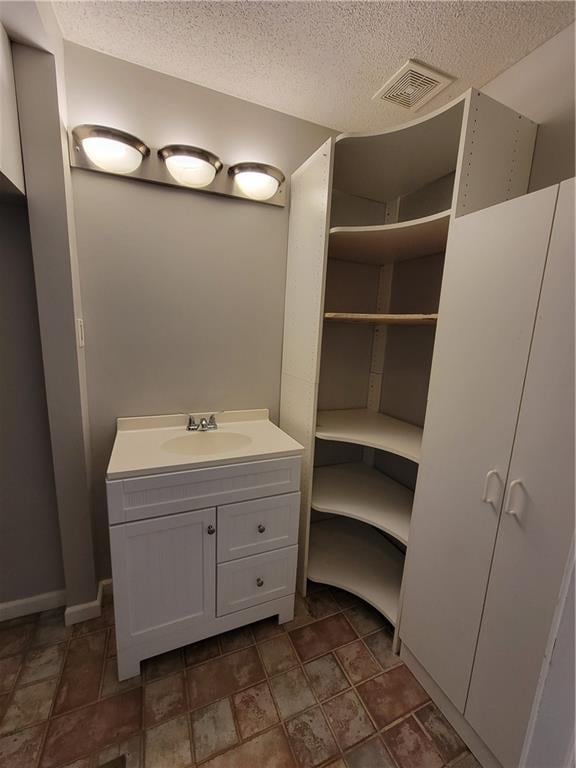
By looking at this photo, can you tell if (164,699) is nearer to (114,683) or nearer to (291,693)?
(114,683)

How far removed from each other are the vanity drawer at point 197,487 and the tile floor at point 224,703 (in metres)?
0.71

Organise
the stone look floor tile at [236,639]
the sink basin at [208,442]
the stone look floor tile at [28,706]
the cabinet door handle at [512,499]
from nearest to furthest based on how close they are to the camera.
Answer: the cabinet door handle at [512,499] → the stone look floor tile at [28,706] → the stone look floor tile at [236,639] → the sink basin at [208,442]

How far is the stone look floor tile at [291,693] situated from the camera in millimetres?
1240

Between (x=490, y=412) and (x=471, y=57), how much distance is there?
4.68 feet

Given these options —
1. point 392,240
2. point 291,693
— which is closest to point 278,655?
point 291,693

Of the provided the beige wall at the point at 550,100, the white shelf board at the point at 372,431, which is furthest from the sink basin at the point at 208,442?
the beige wall at the point at 550,100

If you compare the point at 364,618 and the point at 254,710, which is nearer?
the point at 254,710

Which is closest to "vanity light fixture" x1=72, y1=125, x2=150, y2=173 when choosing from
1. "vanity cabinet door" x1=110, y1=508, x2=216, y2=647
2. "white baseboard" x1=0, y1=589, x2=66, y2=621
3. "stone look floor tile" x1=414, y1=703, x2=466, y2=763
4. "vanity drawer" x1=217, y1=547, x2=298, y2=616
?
"vanity cabinet door" x1=110, y1=508, x2=216, y2=647

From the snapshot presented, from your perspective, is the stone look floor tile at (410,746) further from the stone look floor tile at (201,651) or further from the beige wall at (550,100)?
the beige wall at (550,100)

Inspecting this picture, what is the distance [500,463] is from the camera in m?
1.00

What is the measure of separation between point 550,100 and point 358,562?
7.40ft

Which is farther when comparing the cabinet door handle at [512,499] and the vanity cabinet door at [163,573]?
the vanity cabinet door at [163,573]

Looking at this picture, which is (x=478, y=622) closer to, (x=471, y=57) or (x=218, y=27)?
(x=471, y=57)

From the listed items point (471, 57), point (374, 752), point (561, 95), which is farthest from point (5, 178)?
point (374, 752)
